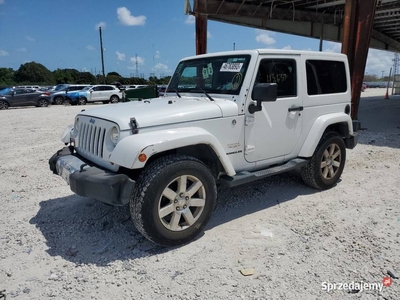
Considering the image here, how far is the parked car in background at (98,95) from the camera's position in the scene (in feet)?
79.1

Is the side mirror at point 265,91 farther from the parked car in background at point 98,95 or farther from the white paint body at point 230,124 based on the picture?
the parked car in background at point 98,95

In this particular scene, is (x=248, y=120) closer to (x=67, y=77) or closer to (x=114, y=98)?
(x=114, y=98)

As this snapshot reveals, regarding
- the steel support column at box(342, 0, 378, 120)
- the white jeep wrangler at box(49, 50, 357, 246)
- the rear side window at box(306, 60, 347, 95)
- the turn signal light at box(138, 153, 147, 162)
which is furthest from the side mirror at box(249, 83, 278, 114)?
the steel support column at box(342, 0, 378, 120)

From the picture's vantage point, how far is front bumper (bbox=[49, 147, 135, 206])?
9.25 ft

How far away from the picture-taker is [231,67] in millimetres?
3844

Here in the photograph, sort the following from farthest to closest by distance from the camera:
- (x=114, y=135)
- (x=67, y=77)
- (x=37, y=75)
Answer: (x=37, y=75) → (x=67, y=77) → (x=114, y=135)

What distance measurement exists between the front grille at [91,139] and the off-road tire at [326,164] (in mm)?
2880

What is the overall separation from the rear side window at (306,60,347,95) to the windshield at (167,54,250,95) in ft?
3.69

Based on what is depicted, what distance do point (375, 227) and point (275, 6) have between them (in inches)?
519

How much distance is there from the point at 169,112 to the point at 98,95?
23.0m

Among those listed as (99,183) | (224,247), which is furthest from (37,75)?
(224,247)

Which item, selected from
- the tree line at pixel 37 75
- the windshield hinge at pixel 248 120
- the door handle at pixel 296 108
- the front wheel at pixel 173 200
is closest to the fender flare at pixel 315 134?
the door handle at pixel 296 108

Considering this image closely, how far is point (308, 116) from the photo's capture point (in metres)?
4.34

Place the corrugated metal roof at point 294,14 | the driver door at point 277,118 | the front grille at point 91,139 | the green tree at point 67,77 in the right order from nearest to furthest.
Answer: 1. the front grille at point 91,139
2. the driver door at point 277,118
3. the corrugated metal roof at point 294,14
4. the green tree at point 67,77
